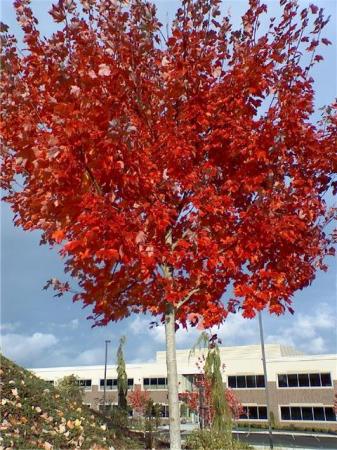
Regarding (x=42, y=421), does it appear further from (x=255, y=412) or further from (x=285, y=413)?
(x=255, y=412)

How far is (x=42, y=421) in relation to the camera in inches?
315

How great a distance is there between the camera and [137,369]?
58.8 metres

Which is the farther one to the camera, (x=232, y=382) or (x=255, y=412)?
(x=232, y=382)

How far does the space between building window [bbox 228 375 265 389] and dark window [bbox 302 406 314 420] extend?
471 cm

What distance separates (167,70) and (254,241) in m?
2.70

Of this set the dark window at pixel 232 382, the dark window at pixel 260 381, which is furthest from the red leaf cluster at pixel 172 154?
the dark window at pixel 232 382

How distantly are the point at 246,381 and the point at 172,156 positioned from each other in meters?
47.8

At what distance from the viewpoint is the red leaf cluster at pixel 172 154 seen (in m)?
5.67

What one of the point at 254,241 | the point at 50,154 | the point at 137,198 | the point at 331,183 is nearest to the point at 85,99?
the point at 50,154

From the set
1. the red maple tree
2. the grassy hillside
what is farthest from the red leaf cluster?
the grassy hillside

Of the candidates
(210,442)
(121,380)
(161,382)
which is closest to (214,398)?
(210,442)

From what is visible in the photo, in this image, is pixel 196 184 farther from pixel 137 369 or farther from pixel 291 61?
pixel 137 369

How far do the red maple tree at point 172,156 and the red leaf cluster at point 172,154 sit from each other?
0.02 m

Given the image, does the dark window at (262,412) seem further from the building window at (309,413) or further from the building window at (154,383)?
the building window at (154,383)
